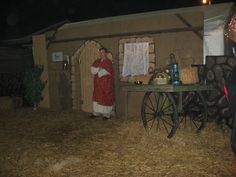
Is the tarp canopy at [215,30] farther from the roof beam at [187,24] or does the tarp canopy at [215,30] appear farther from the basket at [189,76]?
the basket at [189,76]

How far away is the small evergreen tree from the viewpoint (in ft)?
42.7

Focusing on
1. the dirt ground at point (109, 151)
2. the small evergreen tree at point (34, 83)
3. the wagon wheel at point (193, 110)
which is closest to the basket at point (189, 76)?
the wagon wheel at point (193, 110)

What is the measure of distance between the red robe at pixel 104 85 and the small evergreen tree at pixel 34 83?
10.7 ft

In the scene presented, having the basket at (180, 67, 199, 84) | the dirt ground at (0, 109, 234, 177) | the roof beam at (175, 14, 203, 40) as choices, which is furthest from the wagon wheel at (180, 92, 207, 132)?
the roof beam at (175, 14, 203, 40)

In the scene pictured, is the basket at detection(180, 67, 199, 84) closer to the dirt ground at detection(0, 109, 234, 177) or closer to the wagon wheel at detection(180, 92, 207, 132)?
the wagon wheel at detection(180, 92, 207, 132)

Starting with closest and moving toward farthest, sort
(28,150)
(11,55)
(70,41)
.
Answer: (28,150), (70,41), (11,55)

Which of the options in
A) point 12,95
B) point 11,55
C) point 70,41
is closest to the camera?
point 70,41

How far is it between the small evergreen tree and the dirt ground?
2.92m

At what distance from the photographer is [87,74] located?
472 inches

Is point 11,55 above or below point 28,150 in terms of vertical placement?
above

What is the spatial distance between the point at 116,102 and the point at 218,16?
405 centimetres

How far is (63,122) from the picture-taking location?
1046 cm

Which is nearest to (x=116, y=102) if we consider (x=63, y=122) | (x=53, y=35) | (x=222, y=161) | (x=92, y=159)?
(x=63, y=122)

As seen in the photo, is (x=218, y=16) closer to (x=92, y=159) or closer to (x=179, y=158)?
(x=179, y=158)
